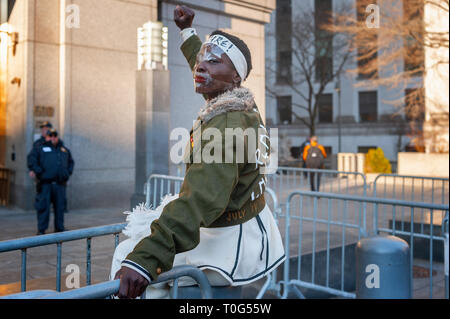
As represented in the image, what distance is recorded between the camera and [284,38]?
3628 cm

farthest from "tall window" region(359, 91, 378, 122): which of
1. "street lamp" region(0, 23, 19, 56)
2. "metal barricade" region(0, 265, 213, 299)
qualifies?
"metal barricade" region(0, 265, 213, 299)

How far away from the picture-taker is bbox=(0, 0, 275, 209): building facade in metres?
10.3

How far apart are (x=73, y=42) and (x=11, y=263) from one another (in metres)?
7.89

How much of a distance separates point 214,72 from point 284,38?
1389 inches

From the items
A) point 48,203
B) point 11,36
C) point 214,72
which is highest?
point 11,36

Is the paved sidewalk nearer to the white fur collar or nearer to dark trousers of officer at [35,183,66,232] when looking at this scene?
dark trousers of officer at [35,183,66,232]

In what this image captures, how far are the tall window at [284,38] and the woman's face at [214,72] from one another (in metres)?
33.6

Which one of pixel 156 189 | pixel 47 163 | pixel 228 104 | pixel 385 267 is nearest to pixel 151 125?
pixel 156 189

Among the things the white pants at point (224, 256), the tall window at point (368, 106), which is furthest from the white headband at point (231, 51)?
the tall window at point (368, 106)

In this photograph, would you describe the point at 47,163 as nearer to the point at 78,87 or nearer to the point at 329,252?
the point at 78,87

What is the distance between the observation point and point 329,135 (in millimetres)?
40281

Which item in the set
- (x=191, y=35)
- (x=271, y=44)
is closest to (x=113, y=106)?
(x=191, y=35)

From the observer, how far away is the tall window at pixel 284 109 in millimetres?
42625

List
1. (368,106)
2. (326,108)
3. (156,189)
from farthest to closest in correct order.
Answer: (326,108) → (368,106) → (156,189)
